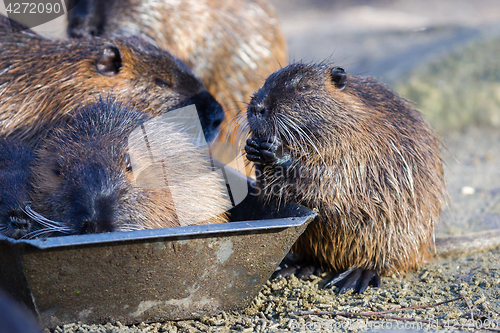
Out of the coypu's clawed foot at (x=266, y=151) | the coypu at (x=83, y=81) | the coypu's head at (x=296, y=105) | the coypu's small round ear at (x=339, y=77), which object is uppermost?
the coypu's small round ear at (x=339, y=77)

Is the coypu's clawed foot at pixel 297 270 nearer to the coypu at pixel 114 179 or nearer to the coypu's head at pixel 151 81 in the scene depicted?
the coypu at pixel 114 179

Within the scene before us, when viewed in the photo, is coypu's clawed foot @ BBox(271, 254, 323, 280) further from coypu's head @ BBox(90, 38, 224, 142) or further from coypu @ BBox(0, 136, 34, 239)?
coypu @ BBox(0, 136, 34, 239)

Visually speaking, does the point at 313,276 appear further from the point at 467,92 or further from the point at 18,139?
the point at 467,92

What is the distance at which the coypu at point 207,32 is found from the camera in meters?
4.19

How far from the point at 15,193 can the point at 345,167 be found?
1.46m

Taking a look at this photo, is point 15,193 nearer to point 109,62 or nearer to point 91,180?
point 91,180

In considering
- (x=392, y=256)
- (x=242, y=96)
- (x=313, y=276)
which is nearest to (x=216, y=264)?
(x=313, y=276)

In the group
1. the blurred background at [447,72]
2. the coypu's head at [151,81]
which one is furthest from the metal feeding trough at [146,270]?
the blurred background at [447,72]

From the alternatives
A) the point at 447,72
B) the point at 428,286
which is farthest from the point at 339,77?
the point at 447,72

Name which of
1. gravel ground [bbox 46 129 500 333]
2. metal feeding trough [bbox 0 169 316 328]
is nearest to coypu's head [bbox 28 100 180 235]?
metal feeding trough [bbox 0 169 316 328]

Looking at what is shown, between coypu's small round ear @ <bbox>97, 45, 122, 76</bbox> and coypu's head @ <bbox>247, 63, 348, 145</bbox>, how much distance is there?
3.28 ft

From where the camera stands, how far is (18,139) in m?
2.95

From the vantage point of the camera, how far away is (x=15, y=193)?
2193mm

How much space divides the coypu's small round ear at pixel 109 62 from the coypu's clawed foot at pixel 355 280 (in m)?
1.75
